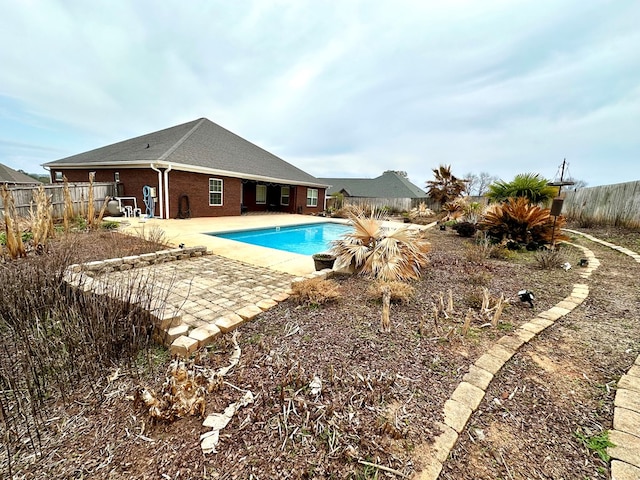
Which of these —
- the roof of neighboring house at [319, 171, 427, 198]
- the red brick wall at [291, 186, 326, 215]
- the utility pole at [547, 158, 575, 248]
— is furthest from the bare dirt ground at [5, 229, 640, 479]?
the roof of neighboring house at [319, 171, 427, 198]

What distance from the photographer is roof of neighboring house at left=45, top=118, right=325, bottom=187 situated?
39.6 feet

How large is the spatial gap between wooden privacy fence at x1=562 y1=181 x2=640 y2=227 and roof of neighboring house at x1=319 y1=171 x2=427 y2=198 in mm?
19147

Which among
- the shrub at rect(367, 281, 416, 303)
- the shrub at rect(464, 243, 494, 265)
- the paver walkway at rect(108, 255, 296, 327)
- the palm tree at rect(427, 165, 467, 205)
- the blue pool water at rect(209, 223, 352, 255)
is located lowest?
the blue pool water at rect(209, 223, 352, 255)

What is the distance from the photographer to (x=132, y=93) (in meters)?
13.9

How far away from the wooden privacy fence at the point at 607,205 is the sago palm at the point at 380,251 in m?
7.43

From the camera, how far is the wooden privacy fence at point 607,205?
752cm

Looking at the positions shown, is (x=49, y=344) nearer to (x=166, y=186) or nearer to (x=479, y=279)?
(x=479, y=279)

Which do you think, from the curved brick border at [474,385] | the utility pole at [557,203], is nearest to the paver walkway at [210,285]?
the curved brick border at [474,385]

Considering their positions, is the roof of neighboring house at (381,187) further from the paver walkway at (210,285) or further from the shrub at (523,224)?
the paver walkway at (210,285)

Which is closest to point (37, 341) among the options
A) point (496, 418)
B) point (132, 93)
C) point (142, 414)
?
point (142, 414)

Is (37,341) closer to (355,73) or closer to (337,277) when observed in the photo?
(337,277)

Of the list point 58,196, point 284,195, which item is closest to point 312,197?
point 284,195

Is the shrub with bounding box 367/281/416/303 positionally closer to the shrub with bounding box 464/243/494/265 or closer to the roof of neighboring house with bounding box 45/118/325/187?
the shrub with bounding box 464/243/494/265

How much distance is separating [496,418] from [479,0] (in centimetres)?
850
